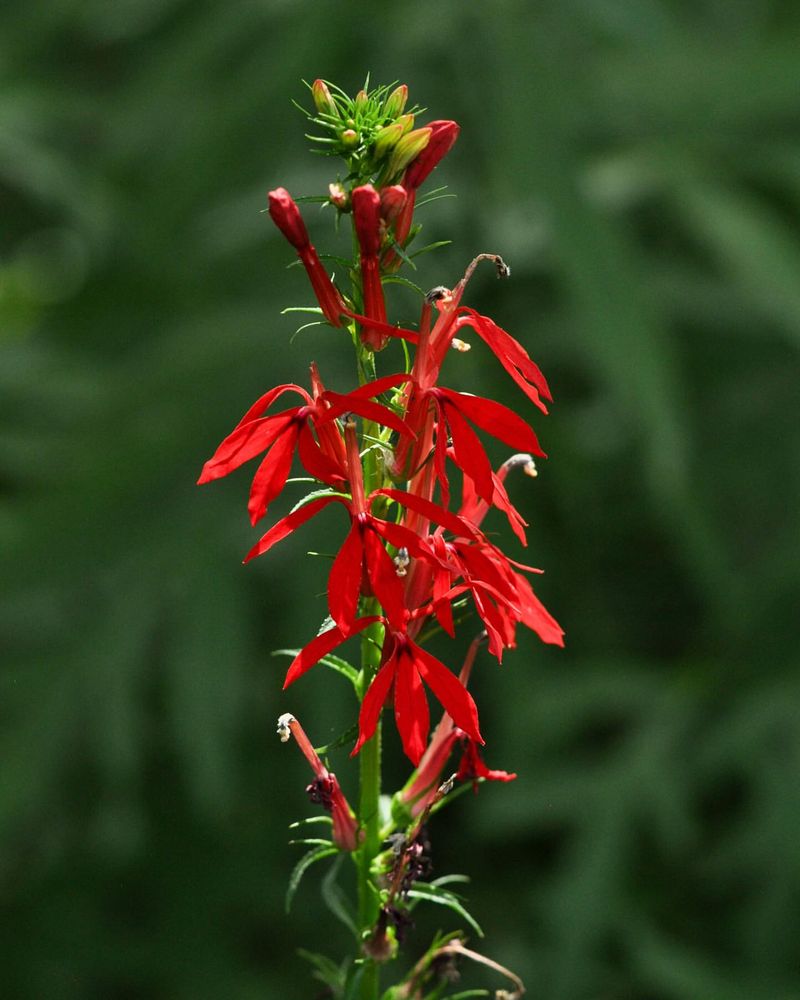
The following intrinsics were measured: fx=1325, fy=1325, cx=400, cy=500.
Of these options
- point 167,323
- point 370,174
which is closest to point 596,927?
point 167,323

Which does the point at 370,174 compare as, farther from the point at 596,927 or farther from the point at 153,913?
the point at 153,913

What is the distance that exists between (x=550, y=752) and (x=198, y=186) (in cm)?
115

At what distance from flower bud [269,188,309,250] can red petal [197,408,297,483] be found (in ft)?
0.37

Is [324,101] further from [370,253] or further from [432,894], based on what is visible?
[432,894]

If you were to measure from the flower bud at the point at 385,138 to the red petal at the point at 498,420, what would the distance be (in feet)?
0.52

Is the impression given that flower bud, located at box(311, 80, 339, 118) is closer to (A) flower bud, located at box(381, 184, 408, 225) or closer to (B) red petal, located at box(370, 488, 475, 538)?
(A) flower bud, located at box(381, 184, 408, 225)

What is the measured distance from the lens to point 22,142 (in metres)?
2.33

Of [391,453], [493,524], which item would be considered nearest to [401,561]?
[391,453]

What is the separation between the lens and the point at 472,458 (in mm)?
768

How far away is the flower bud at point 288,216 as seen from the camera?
31.7 inches

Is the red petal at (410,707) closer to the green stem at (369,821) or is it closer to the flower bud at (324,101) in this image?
the green stem at (369,821)

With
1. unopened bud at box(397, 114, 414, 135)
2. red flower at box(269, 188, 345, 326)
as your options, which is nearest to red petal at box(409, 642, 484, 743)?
red flower at box(269, 188, 345, 326)

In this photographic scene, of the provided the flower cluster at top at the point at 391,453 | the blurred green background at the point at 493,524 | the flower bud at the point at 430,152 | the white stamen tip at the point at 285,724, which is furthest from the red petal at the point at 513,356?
the blurred green background at the point at 493,524

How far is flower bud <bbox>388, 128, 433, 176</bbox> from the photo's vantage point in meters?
0.81
